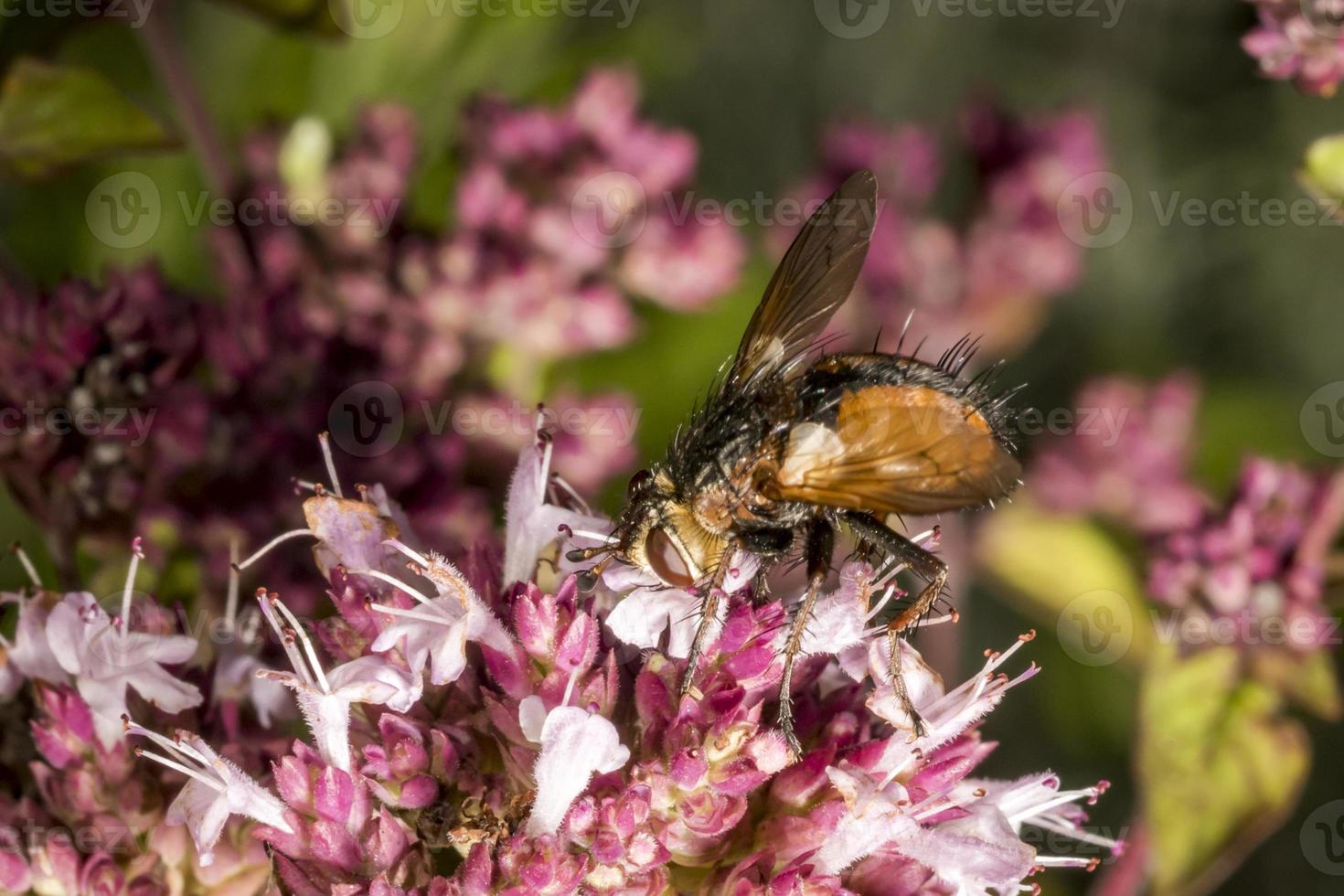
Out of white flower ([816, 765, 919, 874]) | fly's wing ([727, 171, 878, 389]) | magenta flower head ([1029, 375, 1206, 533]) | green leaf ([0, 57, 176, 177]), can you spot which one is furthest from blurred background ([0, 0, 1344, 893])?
white flower ([816, 765, 919, 874])

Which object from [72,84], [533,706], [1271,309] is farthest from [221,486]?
[1271,309]

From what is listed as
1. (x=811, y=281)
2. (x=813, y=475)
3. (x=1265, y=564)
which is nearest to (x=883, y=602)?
(x=813, y=475)

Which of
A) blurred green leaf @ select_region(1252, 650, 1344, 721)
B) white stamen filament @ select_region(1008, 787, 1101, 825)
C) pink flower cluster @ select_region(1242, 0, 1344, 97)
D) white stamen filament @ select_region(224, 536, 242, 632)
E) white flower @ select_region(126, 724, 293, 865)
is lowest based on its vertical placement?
blurred green leaf @ select_region(1252, 650, 1344, 721)

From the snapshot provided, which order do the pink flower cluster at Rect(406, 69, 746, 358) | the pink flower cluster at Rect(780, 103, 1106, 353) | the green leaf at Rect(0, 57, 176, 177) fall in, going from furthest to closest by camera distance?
the pink flower cluster at Rect(780, 103, 1106, 353) → the pink flower cluster at Rect(406, 69, 746, 358) → the green leaf at Rect(0, 57, 176, 177)

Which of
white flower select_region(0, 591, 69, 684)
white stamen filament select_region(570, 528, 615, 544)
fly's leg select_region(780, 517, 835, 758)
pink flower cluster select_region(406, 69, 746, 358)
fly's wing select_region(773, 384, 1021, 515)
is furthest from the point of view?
pink flower cluster select_region(406, 69, 746, 358)

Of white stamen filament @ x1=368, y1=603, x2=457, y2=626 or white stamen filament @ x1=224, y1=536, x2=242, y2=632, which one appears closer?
white stamen filament @ x1=368, y1=603, x2=457, y2=626

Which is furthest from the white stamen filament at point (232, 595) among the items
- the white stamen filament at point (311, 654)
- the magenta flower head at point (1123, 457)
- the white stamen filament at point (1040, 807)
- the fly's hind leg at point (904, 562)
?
the magenta flower head at point (1123, 457)

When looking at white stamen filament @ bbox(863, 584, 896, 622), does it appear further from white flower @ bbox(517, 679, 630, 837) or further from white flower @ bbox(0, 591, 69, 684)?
white flower @ bbox(0, 591, 69, 684)

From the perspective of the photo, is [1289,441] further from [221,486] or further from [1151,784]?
[221,486]
